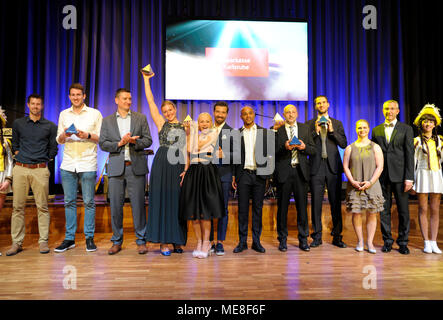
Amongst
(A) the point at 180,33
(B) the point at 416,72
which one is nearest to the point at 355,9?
(B) the point at 416,72

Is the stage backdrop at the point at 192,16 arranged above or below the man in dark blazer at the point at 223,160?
above

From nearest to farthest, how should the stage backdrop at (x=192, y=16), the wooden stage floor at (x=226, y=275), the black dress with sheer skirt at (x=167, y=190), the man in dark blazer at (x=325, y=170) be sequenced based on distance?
the wooden stage floor at (x=226, y=275) < the black dress with sheer skirt at (x=167, y=190) < the man in dark blazer at (x=325, y=170) < the stage backdrop at (x=192, y=16)

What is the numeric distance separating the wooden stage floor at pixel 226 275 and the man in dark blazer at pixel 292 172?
0.27 meters

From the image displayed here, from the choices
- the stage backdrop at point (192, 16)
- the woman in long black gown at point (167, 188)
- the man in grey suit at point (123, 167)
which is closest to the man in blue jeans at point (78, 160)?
the man in grey suit at point (123, 167)

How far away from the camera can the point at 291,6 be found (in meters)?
6.53

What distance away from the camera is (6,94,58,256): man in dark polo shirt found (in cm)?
333

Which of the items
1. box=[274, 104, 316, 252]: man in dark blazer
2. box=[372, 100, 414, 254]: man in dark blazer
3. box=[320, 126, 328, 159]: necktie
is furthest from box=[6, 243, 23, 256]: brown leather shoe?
box=[372, 100, 414, 254]: man in dark blazer

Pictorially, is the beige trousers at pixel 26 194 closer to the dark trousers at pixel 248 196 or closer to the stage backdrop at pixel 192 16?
the dark trousers at pixel 248 196

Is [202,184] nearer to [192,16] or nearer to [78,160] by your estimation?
[78,160]

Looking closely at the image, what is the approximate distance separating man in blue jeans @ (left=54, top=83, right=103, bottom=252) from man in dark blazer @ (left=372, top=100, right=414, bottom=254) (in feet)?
10.6

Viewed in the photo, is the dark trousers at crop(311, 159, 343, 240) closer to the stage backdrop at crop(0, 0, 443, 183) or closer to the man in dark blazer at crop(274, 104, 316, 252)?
the man in dark blazer at crop(274, 104, 316, 252)

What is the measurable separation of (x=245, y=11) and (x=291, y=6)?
1010mm

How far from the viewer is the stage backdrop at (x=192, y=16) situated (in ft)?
20.6

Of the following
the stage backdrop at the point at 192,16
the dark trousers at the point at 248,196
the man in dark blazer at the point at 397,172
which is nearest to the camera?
the dark trousers at the point at 248,196
